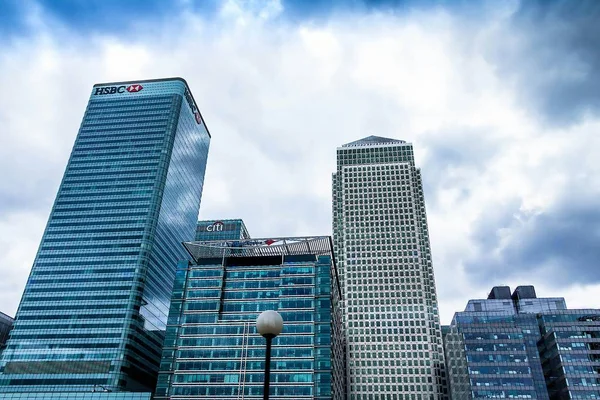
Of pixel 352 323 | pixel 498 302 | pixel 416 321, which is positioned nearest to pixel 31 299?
pixel 352 323

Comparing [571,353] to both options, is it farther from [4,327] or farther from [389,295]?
[4,327]

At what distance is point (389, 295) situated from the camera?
17662 centimetres

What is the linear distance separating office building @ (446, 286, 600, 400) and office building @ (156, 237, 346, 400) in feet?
132

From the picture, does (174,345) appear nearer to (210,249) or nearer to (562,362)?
(210,249)

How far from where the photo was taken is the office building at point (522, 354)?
429ft

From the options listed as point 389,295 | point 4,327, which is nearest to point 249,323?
point 389,295

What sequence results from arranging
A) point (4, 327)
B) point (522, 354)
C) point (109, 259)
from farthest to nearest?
point (4, 327)
point (109, 259)
point (522, 354)

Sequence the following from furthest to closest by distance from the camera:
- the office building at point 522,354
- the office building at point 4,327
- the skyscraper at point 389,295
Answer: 1. the office building at point 4,327
2. the skyscraper at point 389,295
3. the office building at point 522,354

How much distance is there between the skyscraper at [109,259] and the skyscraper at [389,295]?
2572 inches

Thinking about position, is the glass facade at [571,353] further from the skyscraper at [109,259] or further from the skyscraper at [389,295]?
the skyscraper at [109,259]

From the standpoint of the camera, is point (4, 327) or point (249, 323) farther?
point (4, 327)

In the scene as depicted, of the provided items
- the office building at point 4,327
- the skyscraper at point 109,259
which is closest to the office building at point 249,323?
the skyscraper at point 109,259

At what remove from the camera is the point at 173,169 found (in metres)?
188

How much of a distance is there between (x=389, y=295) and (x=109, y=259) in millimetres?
94754
